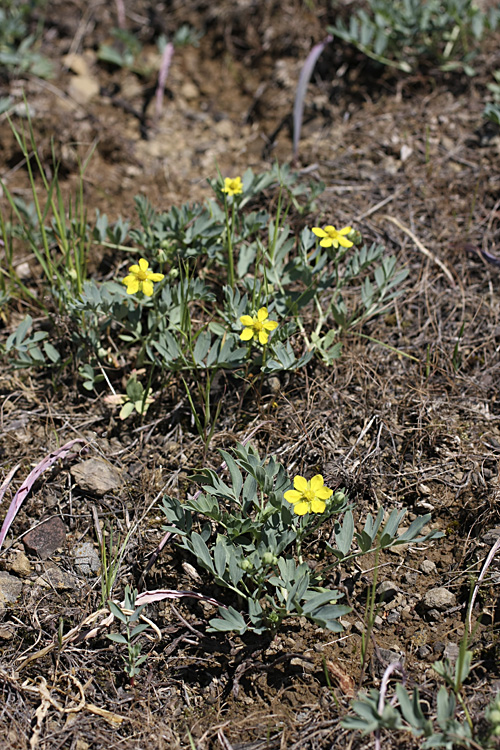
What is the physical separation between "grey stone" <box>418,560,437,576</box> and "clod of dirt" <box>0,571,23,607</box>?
4.61 ft

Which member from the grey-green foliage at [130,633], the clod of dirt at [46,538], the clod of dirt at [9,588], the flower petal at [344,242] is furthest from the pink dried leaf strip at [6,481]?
the flower petal at [344,242]

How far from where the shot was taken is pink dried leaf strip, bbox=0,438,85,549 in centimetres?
224

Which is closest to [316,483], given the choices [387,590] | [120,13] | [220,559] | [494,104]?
[220,559]

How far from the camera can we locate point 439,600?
6.85ft

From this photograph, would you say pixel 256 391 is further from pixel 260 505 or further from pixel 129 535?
pixel 129 535

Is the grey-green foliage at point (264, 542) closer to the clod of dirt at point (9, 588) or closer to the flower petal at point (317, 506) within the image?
the flower petal at point (317, 506)

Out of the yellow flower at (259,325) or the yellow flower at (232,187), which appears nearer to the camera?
the yellow flower at (259,325)

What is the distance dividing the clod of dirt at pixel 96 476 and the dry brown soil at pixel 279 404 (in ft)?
0.17

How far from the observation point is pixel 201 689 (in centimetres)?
197

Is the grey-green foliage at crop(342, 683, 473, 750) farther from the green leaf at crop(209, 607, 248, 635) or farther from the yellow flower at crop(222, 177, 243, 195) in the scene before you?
the yellow flower at crop(222, 177, 243, 195)

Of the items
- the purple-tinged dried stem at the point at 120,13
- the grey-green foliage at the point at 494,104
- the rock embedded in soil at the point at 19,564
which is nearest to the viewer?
the rock embedded in soil at the point at 19,564

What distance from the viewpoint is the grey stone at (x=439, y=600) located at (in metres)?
2.08

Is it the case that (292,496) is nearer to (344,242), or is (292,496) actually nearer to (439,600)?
(439,600)

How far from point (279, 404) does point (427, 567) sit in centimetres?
84
